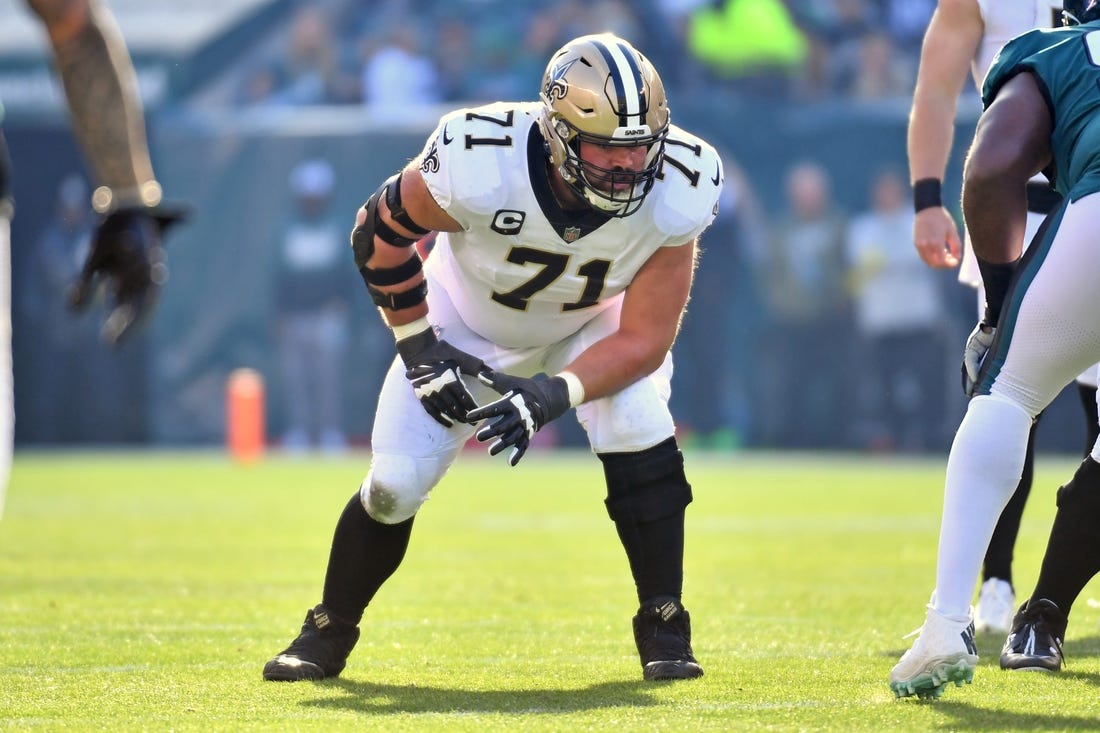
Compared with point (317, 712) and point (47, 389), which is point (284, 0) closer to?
point (47, 389)

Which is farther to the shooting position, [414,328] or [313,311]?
[313,311]

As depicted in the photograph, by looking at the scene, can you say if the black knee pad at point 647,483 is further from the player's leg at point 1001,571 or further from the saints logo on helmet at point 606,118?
the player's leg at point 1001,571

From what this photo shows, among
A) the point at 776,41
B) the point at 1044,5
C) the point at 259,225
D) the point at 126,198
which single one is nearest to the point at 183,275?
the point at 259,225

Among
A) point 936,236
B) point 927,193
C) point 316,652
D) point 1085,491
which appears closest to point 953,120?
point 927,193

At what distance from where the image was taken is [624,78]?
3.62 m

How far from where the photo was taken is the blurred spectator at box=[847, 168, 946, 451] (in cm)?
1459

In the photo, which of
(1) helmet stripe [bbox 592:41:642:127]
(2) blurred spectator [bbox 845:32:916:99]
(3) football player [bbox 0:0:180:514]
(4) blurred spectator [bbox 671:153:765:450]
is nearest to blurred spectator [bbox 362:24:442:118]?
(4) blurred spectator [bbox 671:153:765:450]

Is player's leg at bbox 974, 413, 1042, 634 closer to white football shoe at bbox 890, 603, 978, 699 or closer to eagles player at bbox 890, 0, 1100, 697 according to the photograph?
eagles player at bbox 890, 0, 1100, 697

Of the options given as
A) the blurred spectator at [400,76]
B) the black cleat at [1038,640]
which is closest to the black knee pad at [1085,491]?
the black cleat at [1038,640]

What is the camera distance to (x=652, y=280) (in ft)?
12.5

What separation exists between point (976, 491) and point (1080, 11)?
1195 mm

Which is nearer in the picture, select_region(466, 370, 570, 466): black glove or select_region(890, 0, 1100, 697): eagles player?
select_region(890, 0, 1100, 697): eagles player

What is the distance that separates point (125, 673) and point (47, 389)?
1275 cm

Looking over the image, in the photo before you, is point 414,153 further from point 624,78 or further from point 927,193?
point 624,78
